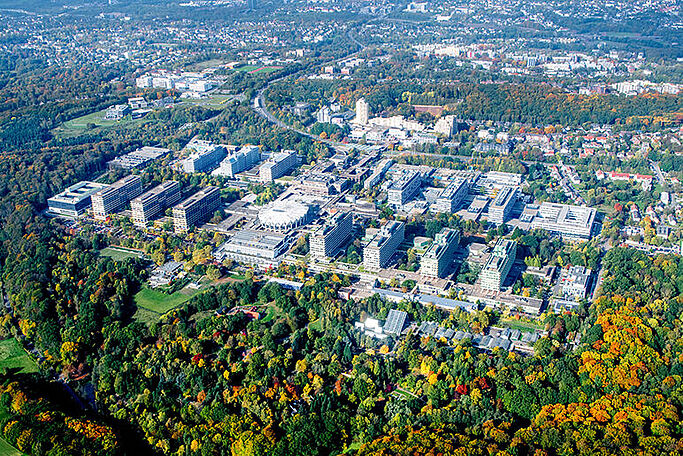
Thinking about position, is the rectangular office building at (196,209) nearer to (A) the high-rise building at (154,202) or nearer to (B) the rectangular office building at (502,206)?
(A) the high-rise building at (154,202)

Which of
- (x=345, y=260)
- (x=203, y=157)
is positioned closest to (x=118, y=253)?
(x=345, y=260)

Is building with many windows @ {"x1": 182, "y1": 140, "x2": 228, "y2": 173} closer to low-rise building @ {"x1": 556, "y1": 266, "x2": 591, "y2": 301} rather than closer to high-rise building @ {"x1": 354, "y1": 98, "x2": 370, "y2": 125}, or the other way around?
high-rise building @ {"x1": 354, "y1": 98, "x2": 370, "y2": 125}

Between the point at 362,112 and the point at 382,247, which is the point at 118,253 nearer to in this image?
the point at 382,247

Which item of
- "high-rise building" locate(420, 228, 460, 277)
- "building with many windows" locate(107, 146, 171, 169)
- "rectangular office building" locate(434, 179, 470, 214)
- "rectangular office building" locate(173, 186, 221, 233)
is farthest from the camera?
"building with many windows" locate(107, 146, 171, 169)

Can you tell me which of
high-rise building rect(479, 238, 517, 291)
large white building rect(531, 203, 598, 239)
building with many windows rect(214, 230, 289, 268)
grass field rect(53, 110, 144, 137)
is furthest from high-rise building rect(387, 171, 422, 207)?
grass field rect(53, 110, 144, 137)

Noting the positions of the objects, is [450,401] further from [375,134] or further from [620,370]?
[375,134]

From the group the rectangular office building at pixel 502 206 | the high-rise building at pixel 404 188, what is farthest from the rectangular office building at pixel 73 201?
the rectangular office building at pixel 502 206
